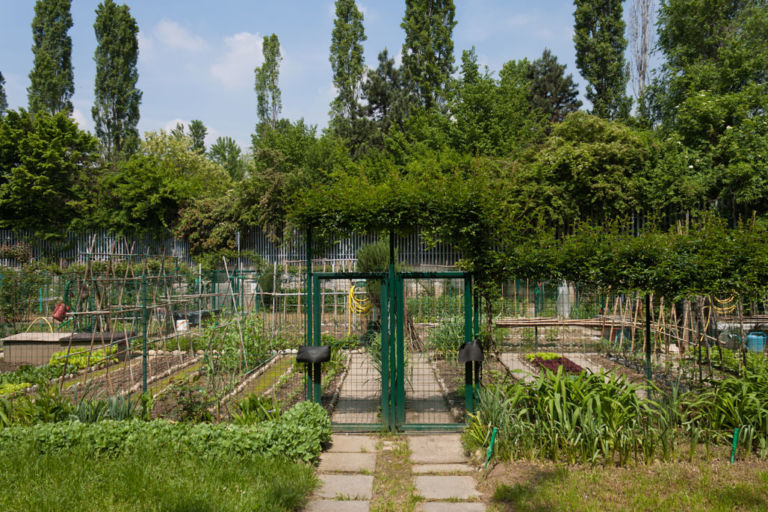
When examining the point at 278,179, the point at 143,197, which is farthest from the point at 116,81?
the point at 278,179

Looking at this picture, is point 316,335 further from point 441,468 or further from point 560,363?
point 560,363

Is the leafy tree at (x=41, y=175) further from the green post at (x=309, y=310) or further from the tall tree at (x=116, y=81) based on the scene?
the green post at (x=309, y=310)

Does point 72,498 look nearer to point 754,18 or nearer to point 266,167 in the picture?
point 266,167

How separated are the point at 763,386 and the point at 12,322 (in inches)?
603

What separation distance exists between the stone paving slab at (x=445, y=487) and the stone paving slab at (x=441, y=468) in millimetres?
125

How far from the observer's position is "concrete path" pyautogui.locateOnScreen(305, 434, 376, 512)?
390 centimetres

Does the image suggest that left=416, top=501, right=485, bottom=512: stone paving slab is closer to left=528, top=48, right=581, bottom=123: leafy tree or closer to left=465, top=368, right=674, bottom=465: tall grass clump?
left=465, top=368, right=674, bottom=465: tall grass clump

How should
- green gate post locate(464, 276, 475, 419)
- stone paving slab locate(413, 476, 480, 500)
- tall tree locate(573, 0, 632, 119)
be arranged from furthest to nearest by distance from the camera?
tall tree locate(573, 0, 632, 119)
green gate post locate(464, 276, 475, 419)
stone paving slab locate(413, 476, 480, 500)

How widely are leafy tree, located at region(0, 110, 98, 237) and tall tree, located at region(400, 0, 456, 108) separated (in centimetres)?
1588

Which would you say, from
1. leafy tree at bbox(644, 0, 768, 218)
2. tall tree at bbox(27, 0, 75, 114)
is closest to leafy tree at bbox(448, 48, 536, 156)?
leafy tree at bbox(644, 0, 768, 218)

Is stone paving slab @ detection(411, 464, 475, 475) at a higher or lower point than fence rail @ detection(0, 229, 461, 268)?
lower

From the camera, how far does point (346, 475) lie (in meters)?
4.46

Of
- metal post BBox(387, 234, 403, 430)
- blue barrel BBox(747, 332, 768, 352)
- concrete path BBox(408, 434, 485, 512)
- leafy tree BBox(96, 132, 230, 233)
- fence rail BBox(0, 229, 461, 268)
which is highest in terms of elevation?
leafy tree BBox(96, 132, 230, 233)

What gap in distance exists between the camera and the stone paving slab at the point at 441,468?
14.8 ft
